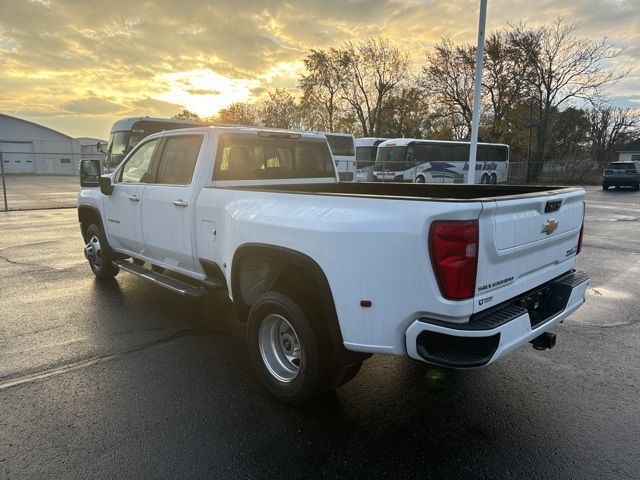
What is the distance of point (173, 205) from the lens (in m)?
4.44

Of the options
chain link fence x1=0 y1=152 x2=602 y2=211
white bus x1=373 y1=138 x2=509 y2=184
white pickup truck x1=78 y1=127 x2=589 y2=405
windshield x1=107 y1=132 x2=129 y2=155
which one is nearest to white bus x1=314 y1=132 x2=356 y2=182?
chain link fence x1=0 y1=152 x2=602 y2=211

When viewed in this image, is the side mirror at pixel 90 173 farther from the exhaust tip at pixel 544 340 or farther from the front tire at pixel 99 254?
the exhaust tip at pixel 544 340

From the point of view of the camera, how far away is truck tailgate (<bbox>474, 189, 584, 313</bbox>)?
8.26 ft

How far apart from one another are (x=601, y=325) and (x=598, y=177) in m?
38.6

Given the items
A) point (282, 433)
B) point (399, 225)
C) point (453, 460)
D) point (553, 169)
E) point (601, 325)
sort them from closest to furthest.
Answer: point (399, 225) → point (453, 460) → point (282, 433) → point (601, 325) → point (553, 169)

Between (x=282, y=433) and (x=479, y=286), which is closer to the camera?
(x=479, y=286)

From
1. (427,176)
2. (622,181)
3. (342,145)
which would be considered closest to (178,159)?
(342,145)

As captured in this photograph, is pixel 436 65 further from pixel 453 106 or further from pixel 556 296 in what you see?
pixel 556 296

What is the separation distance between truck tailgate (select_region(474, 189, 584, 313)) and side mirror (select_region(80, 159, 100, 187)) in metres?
5.22

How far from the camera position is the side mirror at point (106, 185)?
5.55m

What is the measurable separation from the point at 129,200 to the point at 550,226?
14.5ft

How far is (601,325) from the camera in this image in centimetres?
488

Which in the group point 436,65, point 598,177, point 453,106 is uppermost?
point 436,65

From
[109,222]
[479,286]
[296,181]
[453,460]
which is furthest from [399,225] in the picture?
[109,222]
